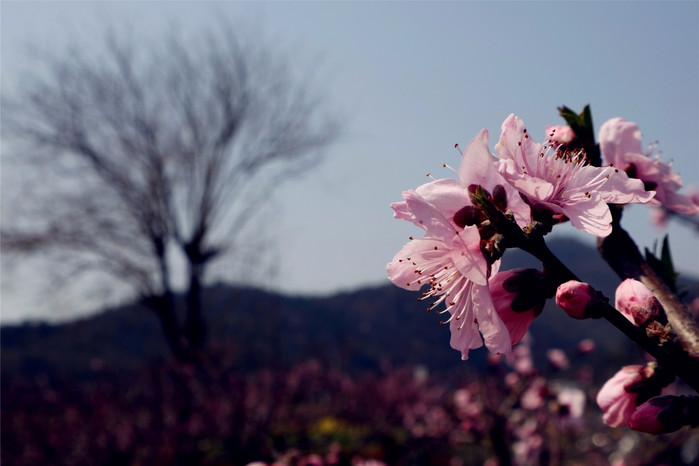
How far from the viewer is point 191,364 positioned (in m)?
A: 6.12

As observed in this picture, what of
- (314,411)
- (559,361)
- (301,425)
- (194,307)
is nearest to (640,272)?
(559,361)

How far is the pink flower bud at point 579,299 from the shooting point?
0.49 meters

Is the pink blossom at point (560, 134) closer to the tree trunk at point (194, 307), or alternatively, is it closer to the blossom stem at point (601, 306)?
the blossom stem at point (601, 306)

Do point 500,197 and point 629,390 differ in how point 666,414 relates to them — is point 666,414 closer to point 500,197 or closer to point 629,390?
point 629,390

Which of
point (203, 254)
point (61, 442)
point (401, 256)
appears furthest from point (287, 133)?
point (401, 256)

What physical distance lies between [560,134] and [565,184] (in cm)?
16

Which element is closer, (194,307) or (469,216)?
(469,216)

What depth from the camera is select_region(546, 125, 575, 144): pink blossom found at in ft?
2.46

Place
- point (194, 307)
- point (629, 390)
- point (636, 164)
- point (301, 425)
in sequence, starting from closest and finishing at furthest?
point (629, 390)
point (636, 164)
point (301, 425)
point (194, 307)

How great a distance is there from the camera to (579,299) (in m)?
0.49

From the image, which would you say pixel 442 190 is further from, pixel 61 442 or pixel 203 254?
pixel 203 254

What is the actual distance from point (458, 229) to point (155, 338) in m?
15.3

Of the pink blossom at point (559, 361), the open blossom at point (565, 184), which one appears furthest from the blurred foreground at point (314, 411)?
the open blossom at point (565, 184)

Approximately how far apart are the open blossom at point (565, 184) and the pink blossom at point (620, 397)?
7.6 inches
